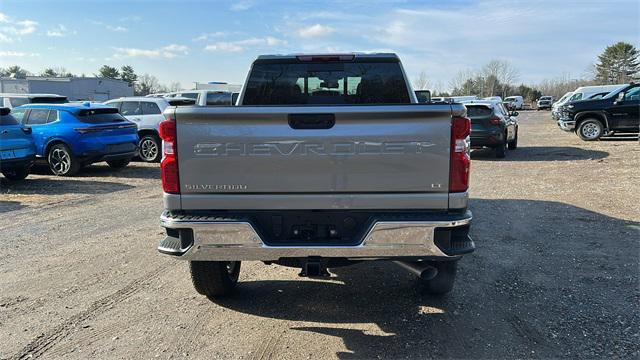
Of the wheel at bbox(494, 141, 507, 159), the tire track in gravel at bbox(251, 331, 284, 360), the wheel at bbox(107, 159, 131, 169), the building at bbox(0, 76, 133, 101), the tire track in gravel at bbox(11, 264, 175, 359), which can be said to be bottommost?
the tire track in gravel at bbox(11, 264, 175, 359)

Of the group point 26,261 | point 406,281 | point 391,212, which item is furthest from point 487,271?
point 26,261

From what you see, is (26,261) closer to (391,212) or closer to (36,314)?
(36,314)

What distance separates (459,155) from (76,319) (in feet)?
10.6

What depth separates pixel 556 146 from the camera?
666 inches

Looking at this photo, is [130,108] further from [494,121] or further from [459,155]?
[459,155]

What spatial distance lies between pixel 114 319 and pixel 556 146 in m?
16.5

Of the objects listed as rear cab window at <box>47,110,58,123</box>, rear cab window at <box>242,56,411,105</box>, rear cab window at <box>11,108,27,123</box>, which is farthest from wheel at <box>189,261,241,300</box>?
rear cab window at <box>11,108,27,123</box>

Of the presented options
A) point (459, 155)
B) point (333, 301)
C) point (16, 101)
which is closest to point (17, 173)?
point (16, 101)

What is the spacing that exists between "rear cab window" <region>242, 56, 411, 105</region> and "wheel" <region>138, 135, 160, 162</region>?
957cm

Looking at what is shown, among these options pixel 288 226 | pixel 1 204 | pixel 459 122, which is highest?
pixel 459 122

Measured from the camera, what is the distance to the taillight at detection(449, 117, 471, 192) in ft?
10.4

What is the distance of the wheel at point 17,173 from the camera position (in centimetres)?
1063

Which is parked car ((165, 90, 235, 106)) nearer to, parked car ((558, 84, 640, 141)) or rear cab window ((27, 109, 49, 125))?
rear cab window ((27, 109, 49, 125))

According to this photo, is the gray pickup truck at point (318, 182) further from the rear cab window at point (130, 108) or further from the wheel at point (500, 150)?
the rear cab window at point (130, 108)
